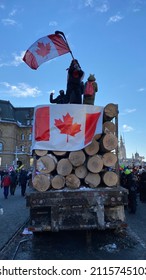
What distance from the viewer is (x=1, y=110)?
63344 mm

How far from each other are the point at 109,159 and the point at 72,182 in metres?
0.98

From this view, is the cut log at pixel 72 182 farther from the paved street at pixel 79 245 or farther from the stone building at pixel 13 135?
the stone building at pixel 13 135

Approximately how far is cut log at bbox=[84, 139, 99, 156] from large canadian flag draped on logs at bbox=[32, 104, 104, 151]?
0.61 feet

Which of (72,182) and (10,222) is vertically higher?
(72,182)

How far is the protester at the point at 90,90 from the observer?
681 centimetres

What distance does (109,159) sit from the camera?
19.0 ft

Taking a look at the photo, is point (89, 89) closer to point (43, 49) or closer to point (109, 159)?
point (109, 159)

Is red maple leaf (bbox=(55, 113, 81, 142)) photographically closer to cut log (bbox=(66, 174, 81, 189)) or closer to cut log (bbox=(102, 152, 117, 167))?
cut log (bbox=(102, 152, 117, 167))

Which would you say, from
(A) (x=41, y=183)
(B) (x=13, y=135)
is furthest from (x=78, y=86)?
(B) (x=13, y=135)

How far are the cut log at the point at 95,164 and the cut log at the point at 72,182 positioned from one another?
0.37 meters

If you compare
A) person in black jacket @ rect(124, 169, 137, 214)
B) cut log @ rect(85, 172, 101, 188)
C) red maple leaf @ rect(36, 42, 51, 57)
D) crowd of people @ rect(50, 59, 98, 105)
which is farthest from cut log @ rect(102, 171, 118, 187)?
person in black jacket @ rect(124, 169, 137, 214)

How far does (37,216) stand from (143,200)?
9.92 metres

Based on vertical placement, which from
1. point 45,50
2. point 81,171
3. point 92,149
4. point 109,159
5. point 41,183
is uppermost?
point 45,50

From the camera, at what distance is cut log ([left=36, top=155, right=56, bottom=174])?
5656mm
